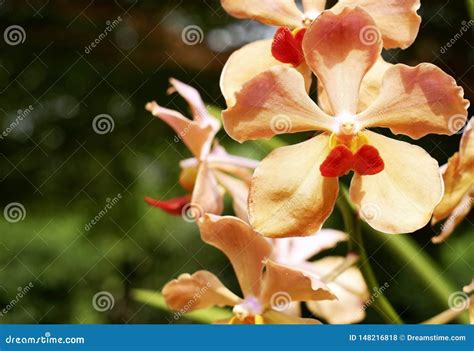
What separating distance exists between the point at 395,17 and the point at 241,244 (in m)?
0.39

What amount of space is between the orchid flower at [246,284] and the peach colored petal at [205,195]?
0.21 feet

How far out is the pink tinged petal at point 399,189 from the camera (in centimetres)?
93

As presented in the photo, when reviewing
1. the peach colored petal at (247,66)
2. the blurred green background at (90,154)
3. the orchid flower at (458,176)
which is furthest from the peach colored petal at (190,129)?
the blurred green background at (90,154)

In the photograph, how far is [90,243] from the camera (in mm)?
1952

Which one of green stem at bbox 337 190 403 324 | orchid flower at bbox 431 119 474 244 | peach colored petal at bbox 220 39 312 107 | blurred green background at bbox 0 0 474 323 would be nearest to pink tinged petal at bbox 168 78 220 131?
peach colored petal at bbox 220 39 312 107

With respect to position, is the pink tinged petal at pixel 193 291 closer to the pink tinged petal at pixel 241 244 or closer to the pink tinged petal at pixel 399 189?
the pink tinged petal at pixel 241 244

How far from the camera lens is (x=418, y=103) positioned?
93cm

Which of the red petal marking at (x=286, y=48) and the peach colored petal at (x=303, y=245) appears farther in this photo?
the peach colored petal at (x=303, y=245)

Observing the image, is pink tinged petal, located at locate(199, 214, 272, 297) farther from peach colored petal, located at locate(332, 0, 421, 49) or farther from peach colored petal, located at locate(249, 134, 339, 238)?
peach colored petal, located at locate(332, 0, 421, 49)

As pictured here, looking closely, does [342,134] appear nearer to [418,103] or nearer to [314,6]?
[418,103]

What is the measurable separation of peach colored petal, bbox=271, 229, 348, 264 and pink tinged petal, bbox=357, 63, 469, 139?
1.25 ft

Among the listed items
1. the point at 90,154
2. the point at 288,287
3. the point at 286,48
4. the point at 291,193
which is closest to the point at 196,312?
the point at 288,287
